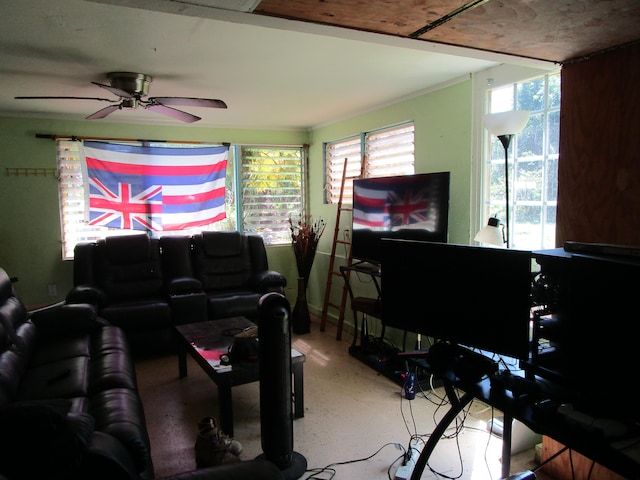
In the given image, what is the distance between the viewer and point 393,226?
360 centimetres

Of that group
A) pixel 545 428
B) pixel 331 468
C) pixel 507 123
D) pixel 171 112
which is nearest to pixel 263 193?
pixel 171 112

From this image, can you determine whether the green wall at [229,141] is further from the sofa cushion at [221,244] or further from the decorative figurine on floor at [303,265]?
the sofa cushion at [221,244]

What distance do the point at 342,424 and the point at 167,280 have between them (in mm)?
2550

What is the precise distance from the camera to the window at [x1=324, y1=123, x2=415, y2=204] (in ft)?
12.8

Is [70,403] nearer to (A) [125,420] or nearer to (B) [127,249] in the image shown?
(A) [125,420]

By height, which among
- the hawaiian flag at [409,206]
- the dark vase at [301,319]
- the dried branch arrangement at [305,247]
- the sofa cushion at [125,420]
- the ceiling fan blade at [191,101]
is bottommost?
the dark vase at [301,319]

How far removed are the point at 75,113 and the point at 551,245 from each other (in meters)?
4.48

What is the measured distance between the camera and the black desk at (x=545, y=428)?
1.13 metres

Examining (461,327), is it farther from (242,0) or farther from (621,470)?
(242,0)

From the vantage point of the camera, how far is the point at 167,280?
452cm

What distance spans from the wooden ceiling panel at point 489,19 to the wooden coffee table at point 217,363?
1.92 m

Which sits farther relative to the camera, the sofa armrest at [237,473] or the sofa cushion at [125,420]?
the sofa cushion at [125,420]

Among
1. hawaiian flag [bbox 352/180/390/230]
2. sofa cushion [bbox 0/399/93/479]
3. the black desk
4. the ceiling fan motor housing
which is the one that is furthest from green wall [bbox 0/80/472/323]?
sofa cushion [bbox 0/399/93/479]

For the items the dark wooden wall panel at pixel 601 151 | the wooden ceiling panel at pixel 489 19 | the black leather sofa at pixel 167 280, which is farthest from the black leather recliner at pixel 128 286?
the dark wooden wall panel at pixel 601 151
